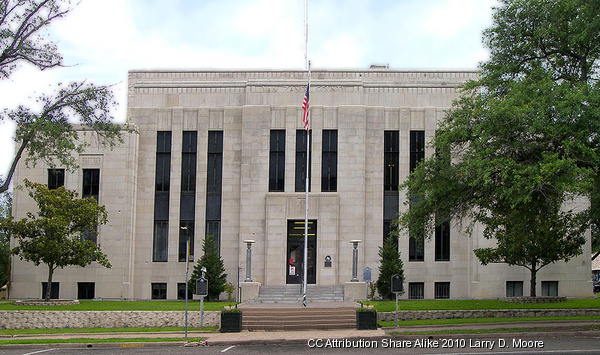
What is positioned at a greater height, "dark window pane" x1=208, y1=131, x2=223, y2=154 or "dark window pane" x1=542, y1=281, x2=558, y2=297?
"dark window pane" x1=208, y1=131, x2=223, y2=154

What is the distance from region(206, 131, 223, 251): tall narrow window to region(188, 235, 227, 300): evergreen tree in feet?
10.9

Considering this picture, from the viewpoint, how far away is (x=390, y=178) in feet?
143

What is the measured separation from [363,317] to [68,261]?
1879 centimetres

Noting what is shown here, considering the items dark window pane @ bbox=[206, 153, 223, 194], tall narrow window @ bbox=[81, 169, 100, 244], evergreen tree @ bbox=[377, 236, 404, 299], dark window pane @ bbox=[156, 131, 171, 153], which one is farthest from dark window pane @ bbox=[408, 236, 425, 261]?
tall narrow window @ bbox=[81, 169, 100, 244]

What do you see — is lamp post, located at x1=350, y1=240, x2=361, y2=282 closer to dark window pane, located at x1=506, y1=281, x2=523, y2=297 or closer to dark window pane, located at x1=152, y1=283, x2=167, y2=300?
dark window pane, located at x1=506, y1=281, x2=523, y2=297

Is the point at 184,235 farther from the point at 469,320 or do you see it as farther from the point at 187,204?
the point at 469,320

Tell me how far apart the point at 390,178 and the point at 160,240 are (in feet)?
51.9

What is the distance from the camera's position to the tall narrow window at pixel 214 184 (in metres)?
44.1

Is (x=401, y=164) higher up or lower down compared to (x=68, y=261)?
higher up

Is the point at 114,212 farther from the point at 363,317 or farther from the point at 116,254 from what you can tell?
the point at 363,317

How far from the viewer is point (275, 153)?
4359cm

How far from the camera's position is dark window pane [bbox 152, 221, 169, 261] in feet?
145

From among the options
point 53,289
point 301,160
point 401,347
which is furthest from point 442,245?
point 53,289

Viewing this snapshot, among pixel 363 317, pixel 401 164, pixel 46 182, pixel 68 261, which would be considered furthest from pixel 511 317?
pixel 46 182
